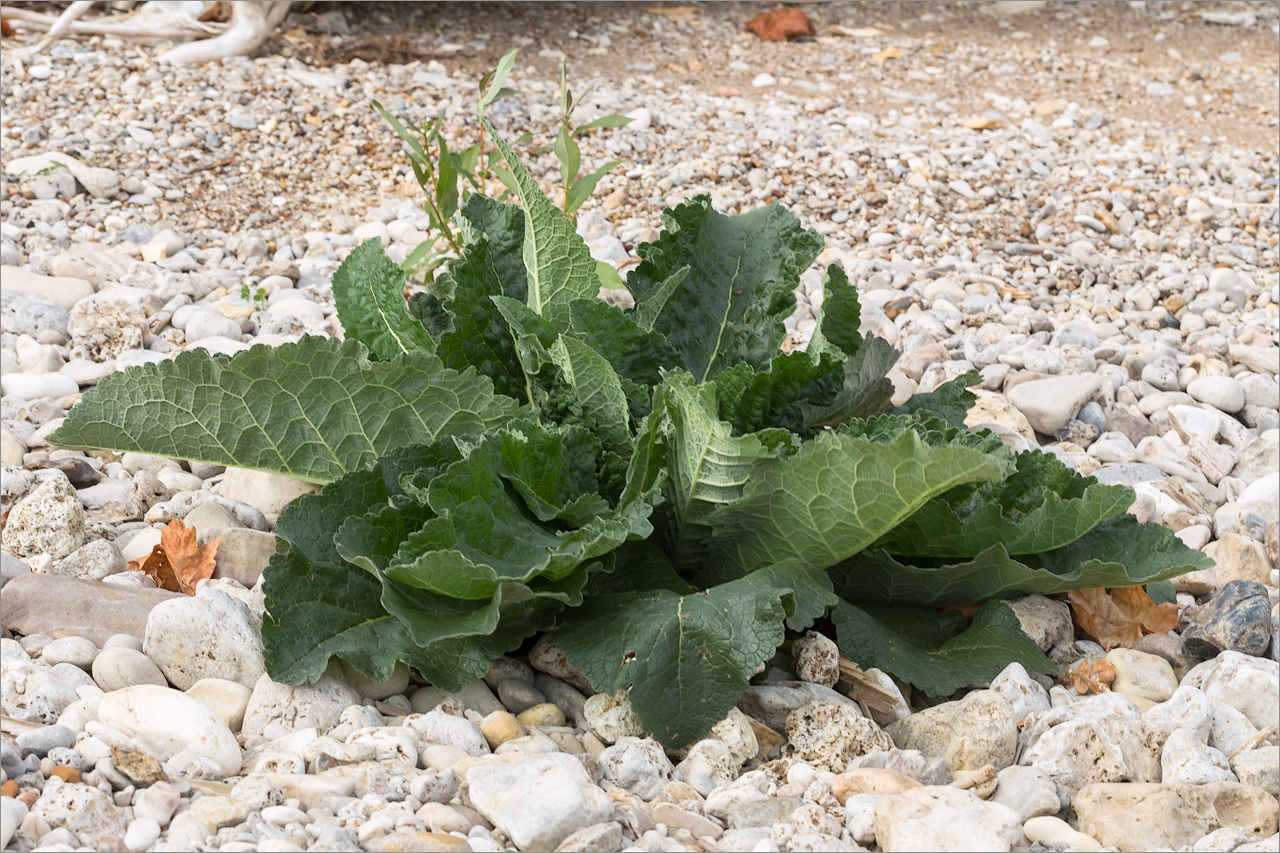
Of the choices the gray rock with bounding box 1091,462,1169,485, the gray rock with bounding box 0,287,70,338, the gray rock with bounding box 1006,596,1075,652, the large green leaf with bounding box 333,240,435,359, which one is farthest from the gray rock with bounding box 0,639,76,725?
the gray rock with bounding box 1091,462,1169,485

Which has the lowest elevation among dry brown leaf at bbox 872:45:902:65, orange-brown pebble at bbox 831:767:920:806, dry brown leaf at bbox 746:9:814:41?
orange-brown pebble at bbox 831:767:920:806

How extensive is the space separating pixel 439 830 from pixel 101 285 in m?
2.91

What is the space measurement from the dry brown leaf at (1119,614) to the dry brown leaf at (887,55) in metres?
5.32

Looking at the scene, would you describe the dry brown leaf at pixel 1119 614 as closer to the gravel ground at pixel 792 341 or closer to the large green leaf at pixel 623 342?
the gravel ground at pixel 792 341

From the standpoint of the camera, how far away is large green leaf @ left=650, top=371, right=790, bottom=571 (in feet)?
6.05

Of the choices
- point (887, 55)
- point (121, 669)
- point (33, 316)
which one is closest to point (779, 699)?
point (121, 669)

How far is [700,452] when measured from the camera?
1.92 m

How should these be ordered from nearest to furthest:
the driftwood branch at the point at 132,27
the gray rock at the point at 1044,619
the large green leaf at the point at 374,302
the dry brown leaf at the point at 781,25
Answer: the gray rock at the point at 1044,619
the large green leaf at the point at 374,302
the driftwood branch at the point at 132,27
the dry brown leaf at the point at 781,25

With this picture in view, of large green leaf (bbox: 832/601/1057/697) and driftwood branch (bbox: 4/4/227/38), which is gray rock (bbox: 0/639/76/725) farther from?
driftwood branch (bbox: 4/4/227/38)

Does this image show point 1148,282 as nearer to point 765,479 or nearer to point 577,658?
point 765,479

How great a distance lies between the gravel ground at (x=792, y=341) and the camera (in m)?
1.65

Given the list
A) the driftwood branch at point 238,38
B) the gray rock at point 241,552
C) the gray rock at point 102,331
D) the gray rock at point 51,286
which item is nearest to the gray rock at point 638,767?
the gray rock at point 241,552

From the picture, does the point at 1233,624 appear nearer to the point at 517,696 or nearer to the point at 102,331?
the point at 517,696

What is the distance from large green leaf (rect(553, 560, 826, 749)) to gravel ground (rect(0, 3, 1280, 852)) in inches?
2.3
